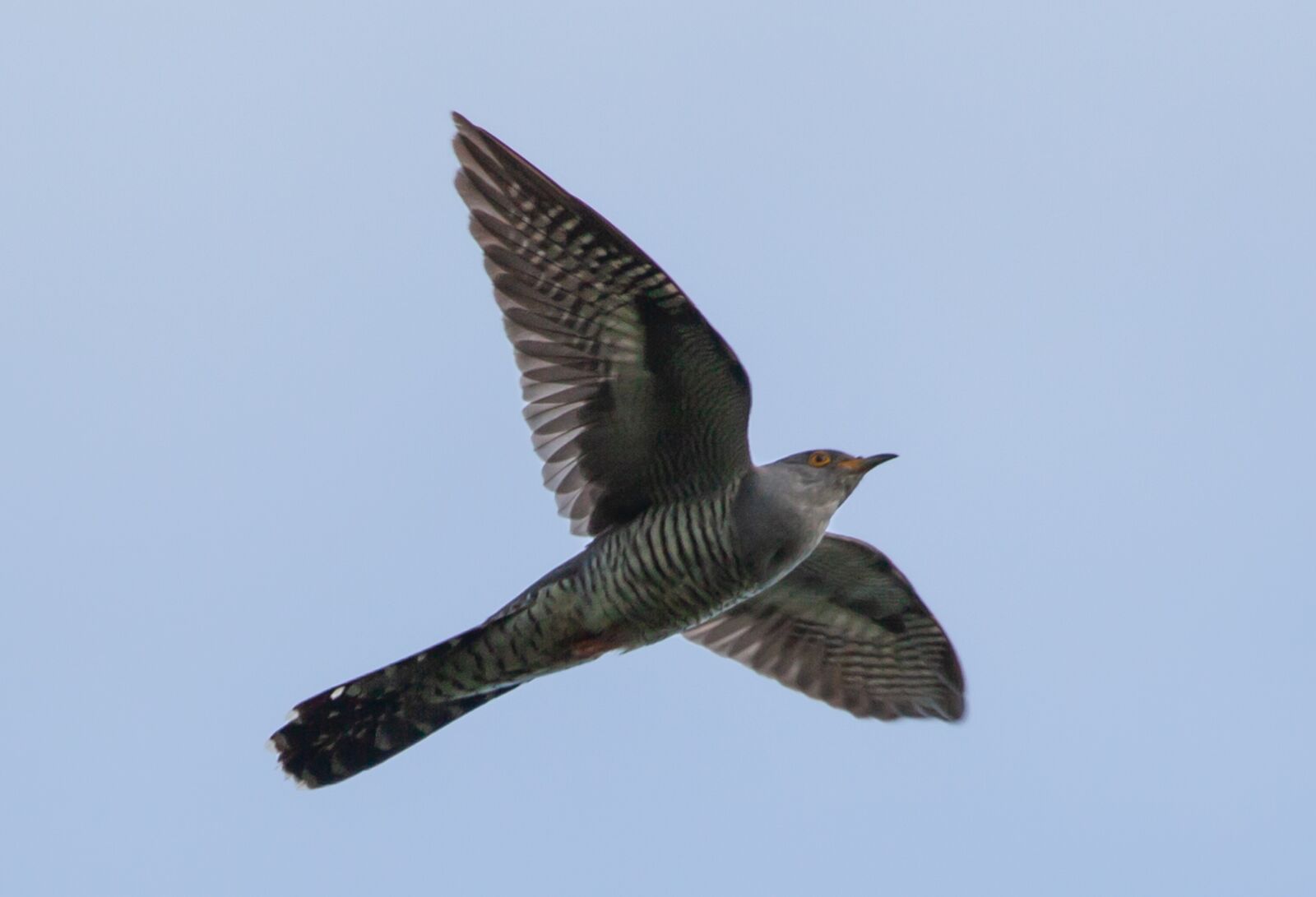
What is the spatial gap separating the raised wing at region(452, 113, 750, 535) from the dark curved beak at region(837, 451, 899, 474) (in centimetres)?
49

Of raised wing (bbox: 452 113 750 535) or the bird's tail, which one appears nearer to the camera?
raised wing (bbox: 452 113 750 535)

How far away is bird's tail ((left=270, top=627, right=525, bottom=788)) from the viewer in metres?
8.46

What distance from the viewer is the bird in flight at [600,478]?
7.86m

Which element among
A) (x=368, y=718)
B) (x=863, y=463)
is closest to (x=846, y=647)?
(x=863, y=463)

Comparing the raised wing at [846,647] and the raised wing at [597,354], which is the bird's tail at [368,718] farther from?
the raised wing at [846,647]

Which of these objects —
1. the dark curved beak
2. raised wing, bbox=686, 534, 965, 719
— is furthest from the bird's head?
raised wing, bbox=686, 534, 965, 719

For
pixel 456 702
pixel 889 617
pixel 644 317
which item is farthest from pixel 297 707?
pixel 889 617

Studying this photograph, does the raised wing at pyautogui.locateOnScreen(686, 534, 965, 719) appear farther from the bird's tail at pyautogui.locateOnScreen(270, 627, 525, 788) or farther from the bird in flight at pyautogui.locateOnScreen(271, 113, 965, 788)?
the bird's tail at pyautogui.locateOnScreen(270, 627, 525, 788)

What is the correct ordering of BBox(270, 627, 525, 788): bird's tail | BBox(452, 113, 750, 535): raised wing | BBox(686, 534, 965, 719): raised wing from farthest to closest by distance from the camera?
1. BBox(686, 534, 965, 719): raised wing
2. BBox(270, 627, 525, 788): bird's tail
3. BBox(452, 113, 750, 535): raised wing

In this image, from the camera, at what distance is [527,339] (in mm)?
8117

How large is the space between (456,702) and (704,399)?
6.44 feet

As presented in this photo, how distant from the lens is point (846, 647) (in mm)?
10188

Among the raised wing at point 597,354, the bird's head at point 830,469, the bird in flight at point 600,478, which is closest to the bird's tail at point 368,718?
the bird in flight at point 600,478

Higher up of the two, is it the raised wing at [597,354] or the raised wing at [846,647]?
the raised wing at [597,354]
